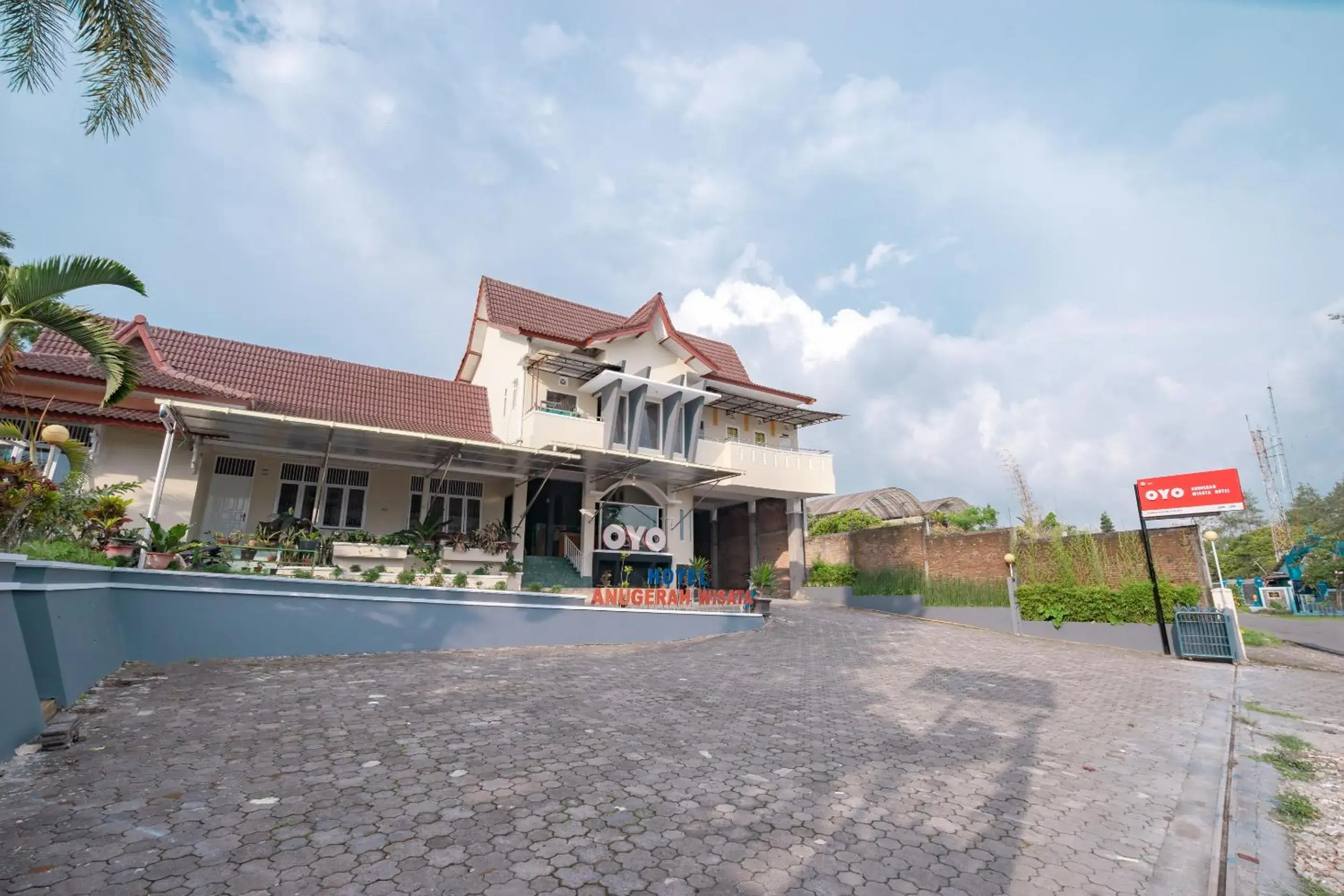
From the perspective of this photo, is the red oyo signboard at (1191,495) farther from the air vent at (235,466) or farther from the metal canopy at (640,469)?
the air vent at (235,466)

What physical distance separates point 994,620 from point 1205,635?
4372mm

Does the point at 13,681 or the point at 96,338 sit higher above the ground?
the point at 96,338

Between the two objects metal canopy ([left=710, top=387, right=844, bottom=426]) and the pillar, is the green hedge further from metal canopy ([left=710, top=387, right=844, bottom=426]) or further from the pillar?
the pillar

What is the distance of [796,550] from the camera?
21828 mm

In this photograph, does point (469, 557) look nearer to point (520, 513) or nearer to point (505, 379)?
point (520, 513)

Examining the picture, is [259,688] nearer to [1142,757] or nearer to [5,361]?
[5,361]

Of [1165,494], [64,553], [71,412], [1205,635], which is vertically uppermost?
[71,412]

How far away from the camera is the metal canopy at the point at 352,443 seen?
10.5 metres

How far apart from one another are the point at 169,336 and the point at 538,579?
10296 mm

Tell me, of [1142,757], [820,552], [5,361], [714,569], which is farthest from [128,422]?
[820,552]

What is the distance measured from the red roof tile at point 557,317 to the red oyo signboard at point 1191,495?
31.8 feet

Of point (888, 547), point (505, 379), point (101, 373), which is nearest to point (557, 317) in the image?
point (505, 379)

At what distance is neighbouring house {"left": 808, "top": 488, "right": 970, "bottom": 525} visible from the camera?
92.5ft

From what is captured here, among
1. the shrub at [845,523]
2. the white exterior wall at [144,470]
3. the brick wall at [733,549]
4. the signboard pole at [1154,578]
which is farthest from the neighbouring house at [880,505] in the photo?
the white exterior wall at [144,470]
